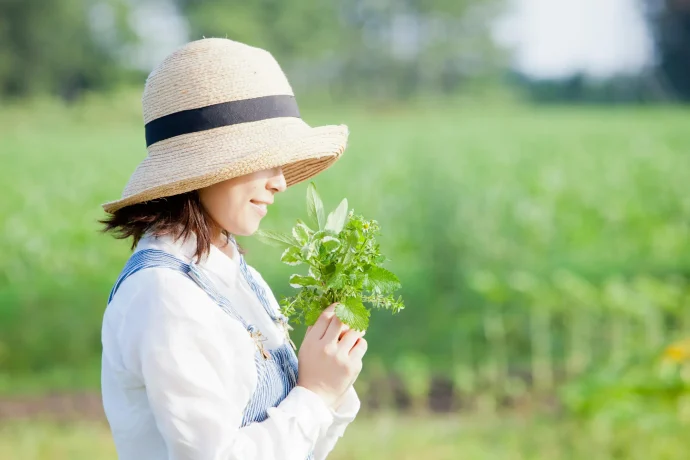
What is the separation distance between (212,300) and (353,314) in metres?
0.18

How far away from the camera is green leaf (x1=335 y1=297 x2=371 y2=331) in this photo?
1.15 meters

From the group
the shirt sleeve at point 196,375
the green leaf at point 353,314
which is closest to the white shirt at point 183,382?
the shirt sleeve at point 196,375

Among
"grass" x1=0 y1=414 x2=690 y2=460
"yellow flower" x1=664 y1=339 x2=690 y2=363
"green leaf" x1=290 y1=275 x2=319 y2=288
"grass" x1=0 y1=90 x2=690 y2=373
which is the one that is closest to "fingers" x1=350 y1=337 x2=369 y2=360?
"green leaf" x1=290 y1=275 x2=319 y2=288

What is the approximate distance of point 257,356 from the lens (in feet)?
3.84

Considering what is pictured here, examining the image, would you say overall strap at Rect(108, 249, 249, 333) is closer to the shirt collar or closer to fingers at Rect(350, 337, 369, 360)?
the shirt collar

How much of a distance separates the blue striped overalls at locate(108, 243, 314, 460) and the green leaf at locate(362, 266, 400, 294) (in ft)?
0.46

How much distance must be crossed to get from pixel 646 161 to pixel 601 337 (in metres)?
2.29

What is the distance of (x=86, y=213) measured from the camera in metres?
5.50

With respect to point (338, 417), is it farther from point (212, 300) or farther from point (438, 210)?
point (438, 210)

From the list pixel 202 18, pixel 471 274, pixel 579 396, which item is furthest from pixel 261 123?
pixel 202 18

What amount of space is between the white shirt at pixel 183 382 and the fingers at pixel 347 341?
0.22ft

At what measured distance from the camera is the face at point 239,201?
1212 mm

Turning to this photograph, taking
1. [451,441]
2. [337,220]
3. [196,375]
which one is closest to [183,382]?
[196,375]

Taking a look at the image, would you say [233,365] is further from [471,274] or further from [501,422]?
[471,274]
